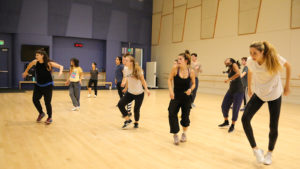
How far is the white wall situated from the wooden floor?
5045 millimetres

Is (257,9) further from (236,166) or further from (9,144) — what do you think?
(9,144)

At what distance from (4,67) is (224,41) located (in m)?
10.7

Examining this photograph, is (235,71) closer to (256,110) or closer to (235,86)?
(235,86)

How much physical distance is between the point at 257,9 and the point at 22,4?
10.7 metres

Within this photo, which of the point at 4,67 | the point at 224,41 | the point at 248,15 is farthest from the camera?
the point at 4,67

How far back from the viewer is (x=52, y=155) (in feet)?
9.67

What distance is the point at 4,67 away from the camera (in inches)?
486

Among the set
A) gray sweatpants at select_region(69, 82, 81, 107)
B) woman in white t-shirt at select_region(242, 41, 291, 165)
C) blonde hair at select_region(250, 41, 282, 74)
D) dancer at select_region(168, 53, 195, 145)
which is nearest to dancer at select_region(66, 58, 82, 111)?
gray sweatpants at select_region(69, 82, 81, 107)

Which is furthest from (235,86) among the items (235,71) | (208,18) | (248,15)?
(208,18)

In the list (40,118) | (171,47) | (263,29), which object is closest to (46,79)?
(40,118)

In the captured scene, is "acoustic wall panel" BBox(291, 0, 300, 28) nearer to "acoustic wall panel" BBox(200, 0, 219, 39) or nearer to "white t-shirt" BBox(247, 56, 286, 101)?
"acoustic wall panel" BBox(200, 0, 219, 39)

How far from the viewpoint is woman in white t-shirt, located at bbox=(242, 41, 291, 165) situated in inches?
103

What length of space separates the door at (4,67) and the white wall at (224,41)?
8.31 metres

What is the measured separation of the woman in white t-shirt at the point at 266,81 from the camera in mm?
2607
